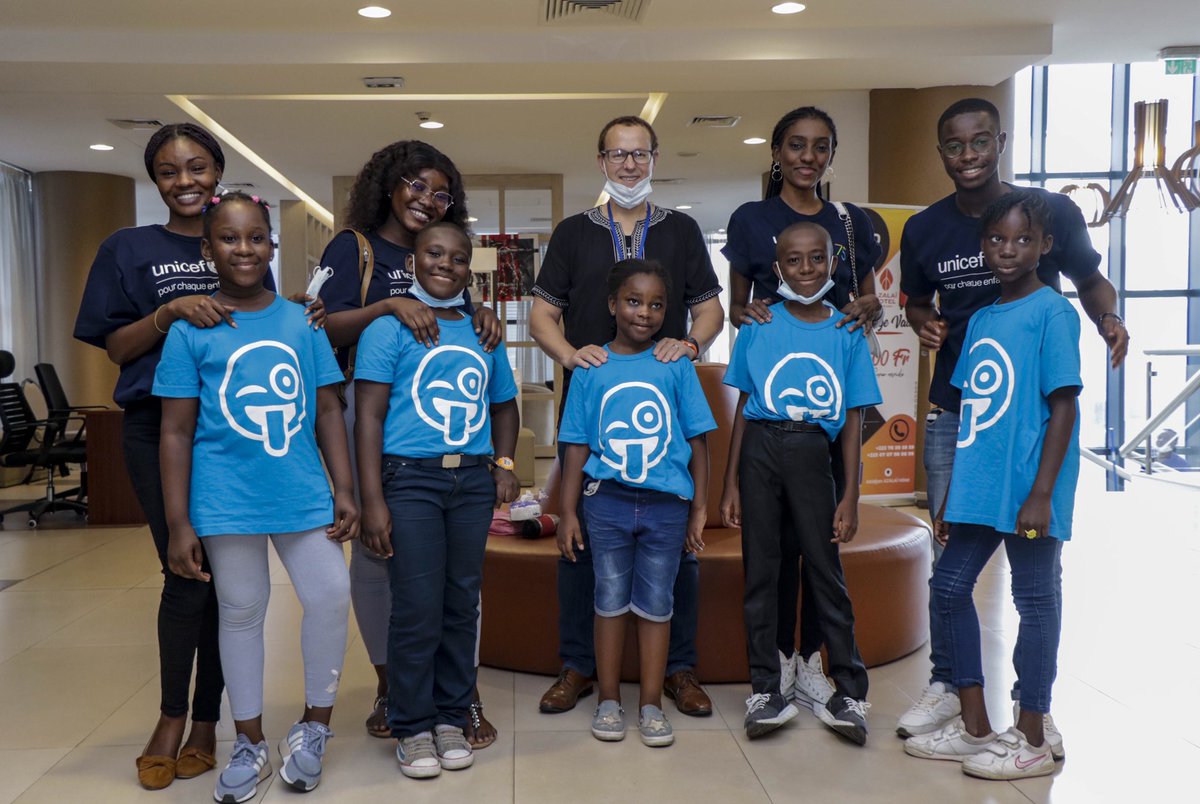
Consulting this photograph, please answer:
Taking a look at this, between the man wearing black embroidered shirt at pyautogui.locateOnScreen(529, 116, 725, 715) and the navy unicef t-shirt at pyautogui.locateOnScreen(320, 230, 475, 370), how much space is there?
37cm

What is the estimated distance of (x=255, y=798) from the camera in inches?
87.7

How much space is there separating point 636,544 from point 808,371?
0.62 metres

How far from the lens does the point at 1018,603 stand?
2.35 metres

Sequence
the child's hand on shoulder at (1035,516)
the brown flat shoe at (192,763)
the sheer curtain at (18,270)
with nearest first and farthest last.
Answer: the child's hand on shoulder at (1035,516), the brown flat shoe at (192,763), the sheer curtain at (18,270)

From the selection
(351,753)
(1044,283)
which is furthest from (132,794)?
(1044,283)

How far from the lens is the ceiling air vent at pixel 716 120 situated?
770cm

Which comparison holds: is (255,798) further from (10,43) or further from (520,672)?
(10,43)

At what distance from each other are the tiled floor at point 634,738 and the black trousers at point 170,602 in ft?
0.76

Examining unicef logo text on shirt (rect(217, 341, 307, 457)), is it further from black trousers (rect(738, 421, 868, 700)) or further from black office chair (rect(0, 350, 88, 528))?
black office chair (rect(0, 350, 88, 528))

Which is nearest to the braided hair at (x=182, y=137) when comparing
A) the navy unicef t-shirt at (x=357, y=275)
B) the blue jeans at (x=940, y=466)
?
the navy unicef t-shirt at (x=357, y=275)

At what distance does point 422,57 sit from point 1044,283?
425cm

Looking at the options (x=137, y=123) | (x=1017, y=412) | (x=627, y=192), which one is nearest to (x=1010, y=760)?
(x=1017, y=412)

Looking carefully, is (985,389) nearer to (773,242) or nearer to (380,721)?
(773,242)

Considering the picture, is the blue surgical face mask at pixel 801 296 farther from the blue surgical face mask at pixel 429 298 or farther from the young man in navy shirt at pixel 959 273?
the blue surgical face mask at pixel 429 298
